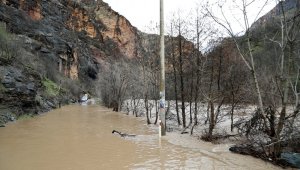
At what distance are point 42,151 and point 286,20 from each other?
967 centimetres

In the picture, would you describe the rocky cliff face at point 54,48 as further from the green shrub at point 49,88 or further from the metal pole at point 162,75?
the metal pole at point 162,75

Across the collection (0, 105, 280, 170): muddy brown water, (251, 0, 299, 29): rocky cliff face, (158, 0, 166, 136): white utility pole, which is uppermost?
(251, 0, 299, 29): rocky cliff face

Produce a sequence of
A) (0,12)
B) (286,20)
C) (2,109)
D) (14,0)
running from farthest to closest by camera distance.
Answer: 1. (14,0)
2. (0,12)
3. (2,109)
4. (286,20)

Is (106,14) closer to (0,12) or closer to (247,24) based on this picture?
(0,12)

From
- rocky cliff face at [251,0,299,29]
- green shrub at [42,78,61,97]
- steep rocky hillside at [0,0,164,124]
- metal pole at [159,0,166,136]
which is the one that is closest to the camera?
rocky cliff face at [251,0,299,29]

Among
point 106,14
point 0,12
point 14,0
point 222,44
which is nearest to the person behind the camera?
point 222,44

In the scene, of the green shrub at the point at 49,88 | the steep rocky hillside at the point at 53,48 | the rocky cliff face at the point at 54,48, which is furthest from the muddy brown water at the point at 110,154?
the green shrub at the point at 49,88

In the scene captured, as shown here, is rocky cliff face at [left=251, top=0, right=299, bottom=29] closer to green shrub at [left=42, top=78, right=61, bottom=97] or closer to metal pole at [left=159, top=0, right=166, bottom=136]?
metal pole at [left=159, top=0, right=166, bottom=136]

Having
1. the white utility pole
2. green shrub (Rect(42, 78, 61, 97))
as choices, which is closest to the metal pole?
the white utility pole

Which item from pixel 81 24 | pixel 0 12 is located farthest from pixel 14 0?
pixel 81 24

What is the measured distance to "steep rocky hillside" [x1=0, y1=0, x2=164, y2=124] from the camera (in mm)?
25042

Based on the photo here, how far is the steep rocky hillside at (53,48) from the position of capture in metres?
25.0

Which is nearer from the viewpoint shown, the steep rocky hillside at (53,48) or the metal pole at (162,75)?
the metal pole at (162,75)

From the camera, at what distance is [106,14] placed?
5108 inches
